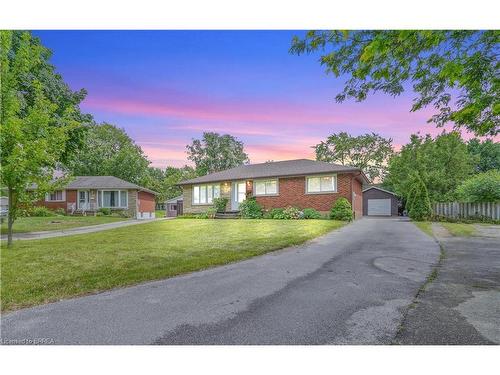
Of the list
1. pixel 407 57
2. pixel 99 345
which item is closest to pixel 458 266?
pixel 407 57

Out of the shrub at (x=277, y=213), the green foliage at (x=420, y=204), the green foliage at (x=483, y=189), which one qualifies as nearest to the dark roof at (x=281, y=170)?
the shrub at (x=277, y=213)

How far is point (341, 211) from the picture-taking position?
13.4m

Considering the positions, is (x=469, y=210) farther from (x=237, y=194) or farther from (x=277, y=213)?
(x=237, y=194)

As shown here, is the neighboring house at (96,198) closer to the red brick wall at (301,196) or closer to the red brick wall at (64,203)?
the red brick wall at (64,203)

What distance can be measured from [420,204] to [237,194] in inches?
407

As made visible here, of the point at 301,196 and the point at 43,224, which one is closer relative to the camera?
the point at 43,224

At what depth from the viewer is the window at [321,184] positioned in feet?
49.1

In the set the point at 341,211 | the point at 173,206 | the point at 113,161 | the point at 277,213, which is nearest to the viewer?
the point at 341,211

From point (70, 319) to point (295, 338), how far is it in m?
2.01

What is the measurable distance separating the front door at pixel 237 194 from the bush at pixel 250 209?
3.95ft

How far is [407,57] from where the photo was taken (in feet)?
10.8

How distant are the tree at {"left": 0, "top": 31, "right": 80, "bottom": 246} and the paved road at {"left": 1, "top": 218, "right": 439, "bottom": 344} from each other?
12.9 ft

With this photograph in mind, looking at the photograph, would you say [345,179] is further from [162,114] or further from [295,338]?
[295,338]

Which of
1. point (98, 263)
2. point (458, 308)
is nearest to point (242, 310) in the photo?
point (458, 308)
